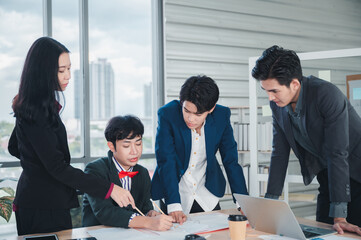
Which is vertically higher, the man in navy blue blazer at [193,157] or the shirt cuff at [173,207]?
the man in navy blue blazer at [193,157]

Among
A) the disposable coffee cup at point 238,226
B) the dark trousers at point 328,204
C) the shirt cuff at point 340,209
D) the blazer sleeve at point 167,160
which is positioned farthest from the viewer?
the blazer sleeve at point 167,160

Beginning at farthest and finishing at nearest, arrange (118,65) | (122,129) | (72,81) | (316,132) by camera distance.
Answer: (118,65) < (72,81) < (122,129) < (316,132)

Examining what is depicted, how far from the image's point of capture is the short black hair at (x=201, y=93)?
5.98 feet

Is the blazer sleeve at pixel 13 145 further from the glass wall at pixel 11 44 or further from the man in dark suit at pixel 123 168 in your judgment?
the glass wall at pixel 11 44

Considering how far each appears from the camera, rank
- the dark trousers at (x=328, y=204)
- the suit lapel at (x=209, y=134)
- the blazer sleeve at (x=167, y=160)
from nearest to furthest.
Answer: the dark trousers at (x=328, y=204) < the blazer sleeve at (x=167, y=160) < the suit lapel at (x=209, y=134)

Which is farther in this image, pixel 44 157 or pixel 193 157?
pixel 193 157

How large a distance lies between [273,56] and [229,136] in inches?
24.7

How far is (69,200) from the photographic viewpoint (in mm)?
1615

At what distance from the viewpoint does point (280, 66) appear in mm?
1566

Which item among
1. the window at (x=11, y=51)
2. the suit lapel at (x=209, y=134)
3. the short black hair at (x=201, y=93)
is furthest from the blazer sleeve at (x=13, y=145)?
the window at (x=11, y=51)

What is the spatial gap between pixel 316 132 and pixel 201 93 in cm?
54

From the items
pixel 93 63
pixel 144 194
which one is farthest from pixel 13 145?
pixel 93 63

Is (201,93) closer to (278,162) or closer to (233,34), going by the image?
(278,162)

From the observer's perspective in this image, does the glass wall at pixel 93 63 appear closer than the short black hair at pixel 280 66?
No
